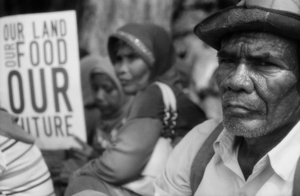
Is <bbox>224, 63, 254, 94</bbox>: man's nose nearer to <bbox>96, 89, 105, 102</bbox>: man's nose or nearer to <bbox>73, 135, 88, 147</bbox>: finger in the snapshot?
<bbox>73, 135, 88, 147</bbox>: finger

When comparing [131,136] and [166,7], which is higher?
[166,7]

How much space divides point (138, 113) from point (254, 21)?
1.49 meters

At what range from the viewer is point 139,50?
4023 mm

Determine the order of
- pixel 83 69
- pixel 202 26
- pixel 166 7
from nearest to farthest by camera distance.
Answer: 1. pixel 202 26
2. pixel 166 7
3. pixel 83 69

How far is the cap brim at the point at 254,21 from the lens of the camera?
2.33 metres

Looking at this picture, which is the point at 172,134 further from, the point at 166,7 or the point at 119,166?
the point at 166,7

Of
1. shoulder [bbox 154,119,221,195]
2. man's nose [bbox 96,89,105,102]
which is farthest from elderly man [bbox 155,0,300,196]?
man's nose [bbox 96,89,105,102]

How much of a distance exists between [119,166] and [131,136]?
0.21m

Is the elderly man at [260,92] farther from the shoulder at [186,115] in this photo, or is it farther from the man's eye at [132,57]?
the man's eye at [132,57]

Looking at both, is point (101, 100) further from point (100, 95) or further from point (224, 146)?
point (224, 146)

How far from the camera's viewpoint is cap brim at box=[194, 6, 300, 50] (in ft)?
7.64

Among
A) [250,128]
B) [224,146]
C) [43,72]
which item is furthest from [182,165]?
A: [43,72]

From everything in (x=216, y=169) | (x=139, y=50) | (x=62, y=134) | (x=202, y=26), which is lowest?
(x=62, y=134)

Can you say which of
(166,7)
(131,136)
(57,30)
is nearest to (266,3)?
(131,136)
